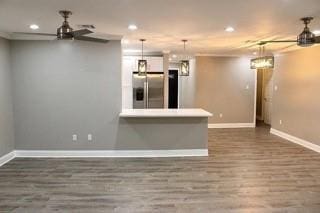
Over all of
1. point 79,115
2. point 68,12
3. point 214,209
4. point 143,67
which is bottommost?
point 214,209

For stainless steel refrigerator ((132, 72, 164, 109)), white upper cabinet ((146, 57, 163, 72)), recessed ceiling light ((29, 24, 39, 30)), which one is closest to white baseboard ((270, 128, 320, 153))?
stainless steel refrigerator ((132, 72, 164, 109))

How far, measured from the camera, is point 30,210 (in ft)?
11.4

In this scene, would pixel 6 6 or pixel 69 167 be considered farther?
pixel 69 167

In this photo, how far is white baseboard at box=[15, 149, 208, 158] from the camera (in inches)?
233

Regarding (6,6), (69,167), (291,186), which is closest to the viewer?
(6,6)

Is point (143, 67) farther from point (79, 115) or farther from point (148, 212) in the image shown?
point (148, 212)

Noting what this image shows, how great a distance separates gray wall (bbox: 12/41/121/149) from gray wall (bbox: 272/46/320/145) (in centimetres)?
444

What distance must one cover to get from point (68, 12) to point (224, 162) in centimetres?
386

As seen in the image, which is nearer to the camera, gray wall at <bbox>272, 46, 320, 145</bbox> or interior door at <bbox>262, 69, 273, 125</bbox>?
gray wall at <bbox>272, 46, 320, 145</bbox>

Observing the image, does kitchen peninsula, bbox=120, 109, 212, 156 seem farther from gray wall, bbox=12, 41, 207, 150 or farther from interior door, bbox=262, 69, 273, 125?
interior door, bbox=262, 69, 273, 125

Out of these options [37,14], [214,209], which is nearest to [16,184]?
[37,14]

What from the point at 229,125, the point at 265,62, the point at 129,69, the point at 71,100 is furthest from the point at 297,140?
the point at 71,100

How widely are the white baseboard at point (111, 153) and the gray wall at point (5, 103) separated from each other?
1.39ft

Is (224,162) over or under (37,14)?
under
